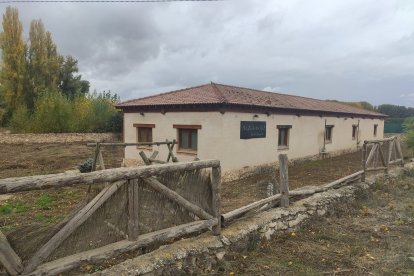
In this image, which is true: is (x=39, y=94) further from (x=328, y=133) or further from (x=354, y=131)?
(x=354, y=131)

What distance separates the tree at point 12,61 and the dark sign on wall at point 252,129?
949 inches

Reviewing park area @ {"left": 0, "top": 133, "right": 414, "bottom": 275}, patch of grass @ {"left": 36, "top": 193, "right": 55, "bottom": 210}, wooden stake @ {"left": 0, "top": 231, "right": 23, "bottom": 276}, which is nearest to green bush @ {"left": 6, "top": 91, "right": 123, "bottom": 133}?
park area @ {"left": 0, "top": 133, "right": 414, "bottom": 275}

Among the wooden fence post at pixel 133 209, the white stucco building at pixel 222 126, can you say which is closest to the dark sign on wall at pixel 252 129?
the white stucco building at pixel 222 126

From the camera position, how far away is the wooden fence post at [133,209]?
387 cm

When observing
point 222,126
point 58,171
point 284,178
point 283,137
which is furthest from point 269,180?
point 58,171

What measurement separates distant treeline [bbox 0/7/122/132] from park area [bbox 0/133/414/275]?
12.4m

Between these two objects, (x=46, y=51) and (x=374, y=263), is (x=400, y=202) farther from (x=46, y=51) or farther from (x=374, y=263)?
(x=46, y=51)

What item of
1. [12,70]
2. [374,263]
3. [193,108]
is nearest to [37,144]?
[12,70]

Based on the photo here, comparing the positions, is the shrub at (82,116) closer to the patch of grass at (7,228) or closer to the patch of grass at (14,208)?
the patch of grass at (14,208)

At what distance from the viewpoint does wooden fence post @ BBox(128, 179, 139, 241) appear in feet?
12.7

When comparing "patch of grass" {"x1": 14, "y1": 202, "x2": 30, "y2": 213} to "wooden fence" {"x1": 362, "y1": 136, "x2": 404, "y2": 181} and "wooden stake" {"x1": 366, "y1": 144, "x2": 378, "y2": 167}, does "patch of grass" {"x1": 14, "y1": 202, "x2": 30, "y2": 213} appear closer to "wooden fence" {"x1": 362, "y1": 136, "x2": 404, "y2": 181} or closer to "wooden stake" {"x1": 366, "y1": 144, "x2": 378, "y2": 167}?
"wooden fence" {"x1": 362, "y1": 136, "x2": 404, "y2": 181}

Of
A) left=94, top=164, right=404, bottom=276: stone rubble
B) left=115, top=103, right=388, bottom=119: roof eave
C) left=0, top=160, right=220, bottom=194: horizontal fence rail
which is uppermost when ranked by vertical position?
left=115, top=103, right=388, bottom=119: roof eave

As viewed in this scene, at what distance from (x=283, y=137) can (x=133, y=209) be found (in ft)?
42.4

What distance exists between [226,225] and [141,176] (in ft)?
6.99
